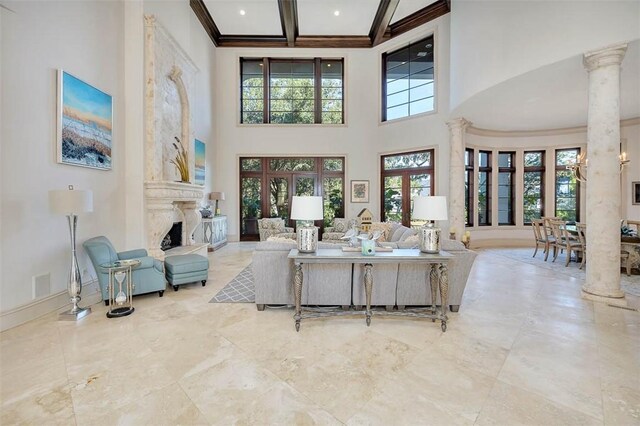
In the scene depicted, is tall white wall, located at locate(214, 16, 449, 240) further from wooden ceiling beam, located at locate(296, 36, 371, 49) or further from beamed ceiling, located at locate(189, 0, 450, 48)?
beamed ceiling, located at locate(189, 0, 450, 48)

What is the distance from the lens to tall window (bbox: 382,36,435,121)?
781cm

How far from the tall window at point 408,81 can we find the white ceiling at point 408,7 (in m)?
0.78

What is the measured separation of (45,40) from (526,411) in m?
5.75

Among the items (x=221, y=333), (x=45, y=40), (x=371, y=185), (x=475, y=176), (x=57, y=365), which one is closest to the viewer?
(x=57, y=365)

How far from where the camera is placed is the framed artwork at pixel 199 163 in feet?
23.3

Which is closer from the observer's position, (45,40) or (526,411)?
(526,411)

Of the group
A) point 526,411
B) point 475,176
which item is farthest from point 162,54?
point 475,176

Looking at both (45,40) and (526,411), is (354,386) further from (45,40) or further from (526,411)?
(45,40)

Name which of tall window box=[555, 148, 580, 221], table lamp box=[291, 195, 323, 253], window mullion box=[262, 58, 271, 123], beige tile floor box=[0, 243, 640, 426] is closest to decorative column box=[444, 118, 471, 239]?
beige tile floor box=[0, 243, 640, 426]

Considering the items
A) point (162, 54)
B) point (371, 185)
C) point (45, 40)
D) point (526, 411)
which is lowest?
point (526, 411)

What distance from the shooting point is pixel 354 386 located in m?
2.02

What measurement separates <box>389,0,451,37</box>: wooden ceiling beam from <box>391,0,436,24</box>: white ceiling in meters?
0.11

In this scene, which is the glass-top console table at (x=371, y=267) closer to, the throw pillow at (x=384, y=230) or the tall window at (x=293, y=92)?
the throw pillow at (x=384, y=230)

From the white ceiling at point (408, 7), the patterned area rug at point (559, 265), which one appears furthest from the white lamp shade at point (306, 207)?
the white ceiling at point (408, 7)
